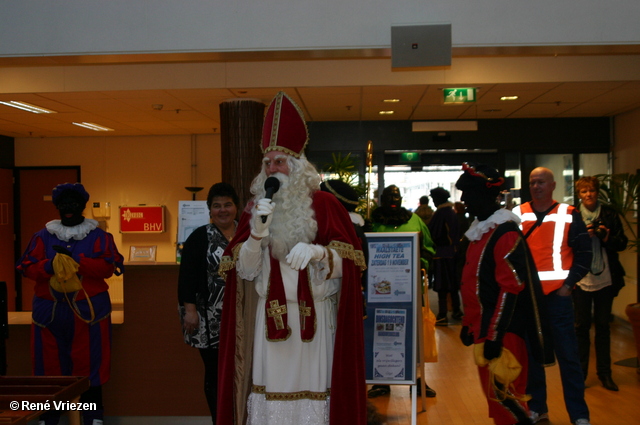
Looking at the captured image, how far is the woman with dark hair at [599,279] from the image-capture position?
461 cm

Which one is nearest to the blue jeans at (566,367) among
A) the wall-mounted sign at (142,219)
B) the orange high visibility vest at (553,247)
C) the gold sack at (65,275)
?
the orange high visibility vest at (553,247)

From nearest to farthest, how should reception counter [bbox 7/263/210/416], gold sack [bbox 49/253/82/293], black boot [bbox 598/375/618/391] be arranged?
gold sack [bbox 49/253/82/293], reception counter [bbox 7/263/210/416], black boot [bbox 598/375/618/391]

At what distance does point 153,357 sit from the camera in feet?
13.4

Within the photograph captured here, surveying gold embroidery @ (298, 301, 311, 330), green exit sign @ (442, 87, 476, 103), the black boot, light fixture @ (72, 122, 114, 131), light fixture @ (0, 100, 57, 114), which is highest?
light fixture @ (0, 100, 57, 114)

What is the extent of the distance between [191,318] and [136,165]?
7.60 meters

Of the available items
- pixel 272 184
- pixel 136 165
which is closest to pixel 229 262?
pixel 272 184

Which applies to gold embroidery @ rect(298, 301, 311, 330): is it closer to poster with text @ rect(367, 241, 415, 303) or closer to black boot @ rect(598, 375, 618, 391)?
poster with text @ rect(367, 241, 415, 303)

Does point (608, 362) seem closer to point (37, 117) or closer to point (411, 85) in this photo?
point (411, 85)

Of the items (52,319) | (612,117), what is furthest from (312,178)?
(612,117)

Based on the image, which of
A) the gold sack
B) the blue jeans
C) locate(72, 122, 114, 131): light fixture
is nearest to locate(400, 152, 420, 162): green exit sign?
locate(72, 122, 114, 131): light fixture

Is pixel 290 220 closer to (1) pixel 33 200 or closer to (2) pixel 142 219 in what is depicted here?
(2) pixel 142 219

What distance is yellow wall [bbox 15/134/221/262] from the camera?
1023 cm

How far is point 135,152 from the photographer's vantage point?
33.7ft

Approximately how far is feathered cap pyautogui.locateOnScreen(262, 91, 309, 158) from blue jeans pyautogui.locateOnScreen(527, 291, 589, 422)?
209 cm
